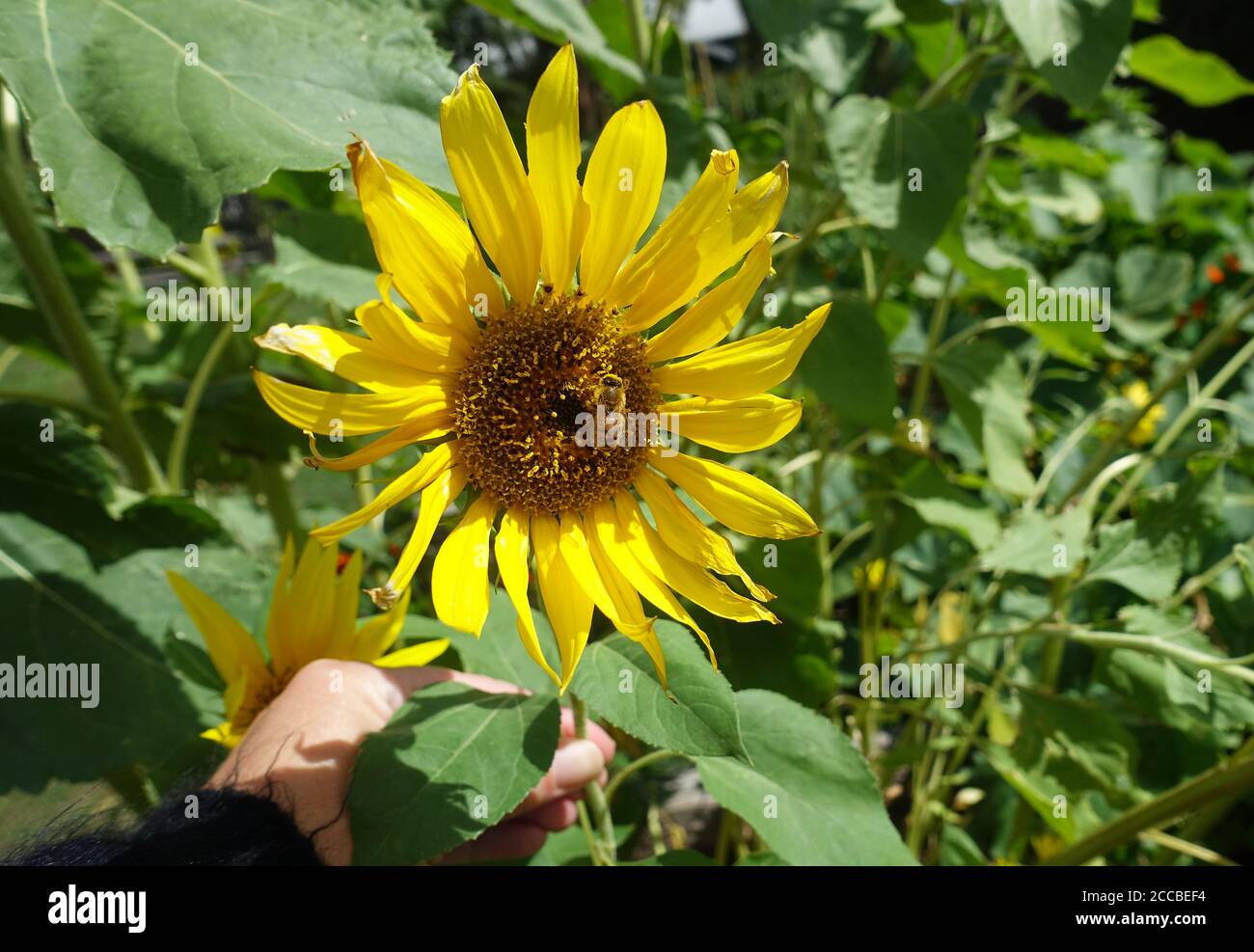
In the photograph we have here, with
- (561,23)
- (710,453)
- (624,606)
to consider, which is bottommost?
(624,606)

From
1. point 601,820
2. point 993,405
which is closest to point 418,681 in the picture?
point 601,820

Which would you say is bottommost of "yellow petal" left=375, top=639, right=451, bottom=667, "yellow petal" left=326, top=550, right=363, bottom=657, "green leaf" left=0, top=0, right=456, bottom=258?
"yellow petal" left=375, top=639, right=451, bottom=667

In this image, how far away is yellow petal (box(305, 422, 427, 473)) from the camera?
678 mm

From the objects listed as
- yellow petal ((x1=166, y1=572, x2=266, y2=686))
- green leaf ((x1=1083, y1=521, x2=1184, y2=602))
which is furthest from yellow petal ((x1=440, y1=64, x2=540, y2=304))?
green leaf ((x1=1083, y1=521, x2=1184, y2=602))

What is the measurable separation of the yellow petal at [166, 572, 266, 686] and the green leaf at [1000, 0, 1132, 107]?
114 centimetres

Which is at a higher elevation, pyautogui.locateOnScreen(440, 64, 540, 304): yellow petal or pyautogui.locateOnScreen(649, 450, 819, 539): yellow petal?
pyautogui.locateOnScreen(440, 64, 540, 304): yellow petal

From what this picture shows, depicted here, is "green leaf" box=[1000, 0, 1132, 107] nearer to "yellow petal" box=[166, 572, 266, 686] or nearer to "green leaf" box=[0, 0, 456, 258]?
"green leaf" box=[0, 0, 456, 258]

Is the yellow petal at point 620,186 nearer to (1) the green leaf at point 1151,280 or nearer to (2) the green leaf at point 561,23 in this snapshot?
(2) the green leaf at point 561,23

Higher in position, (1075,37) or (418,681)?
(1075,37)

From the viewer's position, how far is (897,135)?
3.98ft

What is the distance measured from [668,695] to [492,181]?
43 cm

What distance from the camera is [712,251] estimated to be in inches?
29.5

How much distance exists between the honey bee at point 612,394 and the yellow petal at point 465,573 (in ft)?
0.45

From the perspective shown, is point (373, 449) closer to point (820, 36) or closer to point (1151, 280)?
point (820, 36)
